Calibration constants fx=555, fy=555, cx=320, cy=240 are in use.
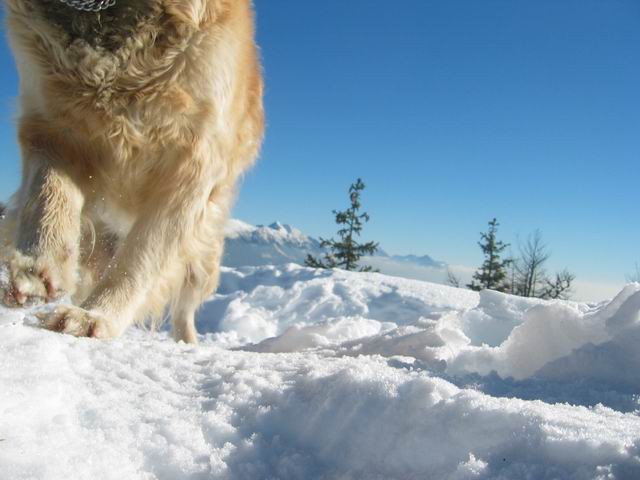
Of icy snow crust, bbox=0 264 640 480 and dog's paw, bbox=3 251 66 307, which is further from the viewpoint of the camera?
dog's paw, bbox=3 251 66 307

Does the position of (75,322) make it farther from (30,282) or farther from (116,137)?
(116,137)

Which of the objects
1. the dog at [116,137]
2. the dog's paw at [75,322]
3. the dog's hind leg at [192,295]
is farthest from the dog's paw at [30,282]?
the dog's hind leg at [192,295]

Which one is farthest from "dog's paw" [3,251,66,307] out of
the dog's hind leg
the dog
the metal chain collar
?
the dog's hind leg

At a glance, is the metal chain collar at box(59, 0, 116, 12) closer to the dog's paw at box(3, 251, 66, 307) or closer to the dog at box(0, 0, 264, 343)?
the dog at box(0, 0, 264, 343)

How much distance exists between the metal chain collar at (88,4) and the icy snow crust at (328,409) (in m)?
1.44

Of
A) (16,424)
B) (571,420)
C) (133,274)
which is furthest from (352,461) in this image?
(133,274)

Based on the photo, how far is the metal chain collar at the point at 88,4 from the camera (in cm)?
258

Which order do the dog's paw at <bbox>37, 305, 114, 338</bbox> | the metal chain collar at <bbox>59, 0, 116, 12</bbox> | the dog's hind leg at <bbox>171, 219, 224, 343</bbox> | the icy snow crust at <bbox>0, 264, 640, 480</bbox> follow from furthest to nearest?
the dog's hind leg at <bbox>171, 219, 224, 343</bbox> < the metal chain collar at <bbox>59, 0, 116, 12</bbox> < the dog's paw at <bbox>37, 305, 114, 338</bbox> < the icy snow crust at <bbox>0, 264, 640, 480</bbox>

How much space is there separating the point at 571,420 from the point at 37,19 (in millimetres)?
2784

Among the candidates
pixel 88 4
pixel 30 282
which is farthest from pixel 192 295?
pixel 88 4

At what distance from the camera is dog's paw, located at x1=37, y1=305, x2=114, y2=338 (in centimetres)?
229

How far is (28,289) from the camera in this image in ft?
7.75

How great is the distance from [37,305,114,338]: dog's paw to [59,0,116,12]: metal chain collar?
139cm

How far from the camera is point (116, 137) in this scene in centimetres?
275
